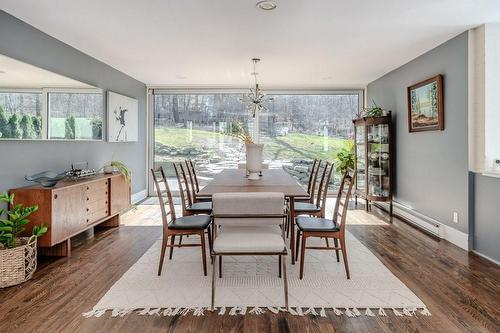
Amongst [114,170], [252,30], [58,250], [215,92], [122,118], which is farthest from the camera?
[215,92]

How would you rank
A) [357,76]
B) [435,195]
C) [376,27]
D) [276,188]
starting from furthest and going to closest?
[357,76]
[435,195]
[376,27]
[276,188]

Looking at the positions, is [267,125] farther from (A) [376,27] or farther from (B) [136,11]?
(B) [136,11]

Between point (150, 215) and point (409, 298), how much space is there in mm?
4231

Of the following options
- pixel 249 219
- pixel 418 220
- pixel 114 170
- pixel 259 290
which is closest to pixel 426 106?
pixel 418 220

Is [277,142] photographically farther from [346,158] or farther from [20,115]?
[20,115]

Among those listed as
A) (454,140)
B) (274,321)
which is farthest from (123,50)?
(454,140)

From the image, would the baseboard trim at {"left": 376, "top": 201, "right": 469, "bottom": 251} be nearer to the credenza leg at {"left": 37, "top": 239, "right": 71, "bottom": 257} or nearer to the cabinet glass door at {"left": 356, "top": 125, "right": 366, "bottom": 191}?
the cabinet glass door at {"left": 356, "top": 125, "right": 366, "bottom": 191}

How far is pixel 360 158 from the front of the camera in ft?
20.8

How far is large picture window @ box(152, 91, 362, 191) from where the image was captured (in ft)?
25.4

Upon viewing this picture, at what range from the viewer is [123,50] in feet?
15.3

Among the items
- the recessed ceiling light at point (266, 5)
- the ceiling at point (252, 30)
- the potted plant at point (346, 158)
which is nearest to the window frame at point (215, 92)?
the potted plant at point (346, 158)

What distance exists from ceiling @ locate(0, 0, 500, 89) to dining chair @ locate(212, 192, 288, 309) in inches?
70.9

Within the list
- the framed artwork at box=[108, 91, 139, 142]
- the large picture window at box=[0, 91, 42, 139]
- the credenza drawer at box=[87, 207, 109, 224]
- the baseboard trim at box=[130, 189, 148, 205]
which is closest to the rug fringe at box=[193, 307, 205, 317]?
the credenza drawer at box=[87, 207, 109, 224]

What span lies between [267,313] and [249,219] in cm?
68
